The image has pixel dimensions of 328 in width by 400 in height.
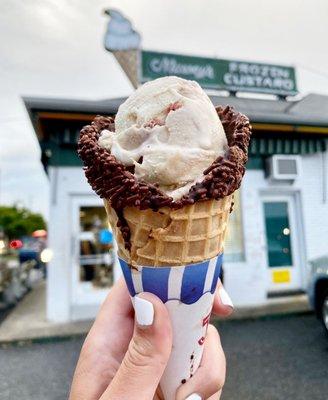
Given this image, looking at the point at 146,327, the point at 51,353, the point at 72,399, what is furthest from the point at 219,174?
the point at 51,353

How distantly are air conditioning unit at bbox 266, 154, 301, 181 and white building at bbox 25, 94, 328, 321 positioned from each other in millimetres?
24

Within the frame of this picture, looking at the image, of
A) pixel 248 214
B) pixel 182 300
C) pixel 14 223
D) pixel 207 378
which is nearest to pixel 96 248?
pixel 248 214

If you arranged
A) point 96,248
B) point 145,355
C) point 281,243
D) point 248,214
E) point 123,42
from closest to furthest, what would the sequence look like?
point 145,355, point 96,248, point 248,214, point 281,243, point 123,42

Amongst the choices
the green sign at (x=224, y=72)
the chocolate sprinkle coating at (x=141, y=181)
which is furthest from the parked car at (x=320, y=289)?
the green sign at (x=224, y=72)

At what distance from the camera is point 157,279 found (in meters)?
1.65

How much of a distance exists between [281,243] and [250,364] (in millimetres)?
4552

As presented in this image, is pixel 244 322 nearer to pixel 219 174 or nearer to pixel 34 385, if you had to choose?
pixel 34 385

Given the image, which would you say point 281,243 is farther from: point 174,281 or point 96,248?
point 174,281

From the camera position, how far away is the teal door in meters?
8.75

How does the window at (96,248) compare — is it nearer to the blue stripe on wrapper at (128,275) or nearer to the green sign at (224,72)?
the green sign at (224,72)

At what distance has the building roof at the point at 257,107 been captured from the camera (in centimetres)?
718

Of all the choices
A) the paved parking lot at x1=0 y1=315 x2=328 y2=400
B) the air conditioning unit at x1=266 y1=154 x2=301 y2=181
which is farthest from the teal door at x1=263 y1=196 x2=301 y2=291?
the paved parking lot at x1=0 y1=315 x2=328 y2=400

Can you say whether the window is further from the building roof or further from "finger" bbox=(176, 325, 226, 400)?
"finger" bbox=(176, 325, 226, 400)

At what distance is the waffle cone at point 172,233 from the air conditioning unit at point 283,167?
7.13 metres
